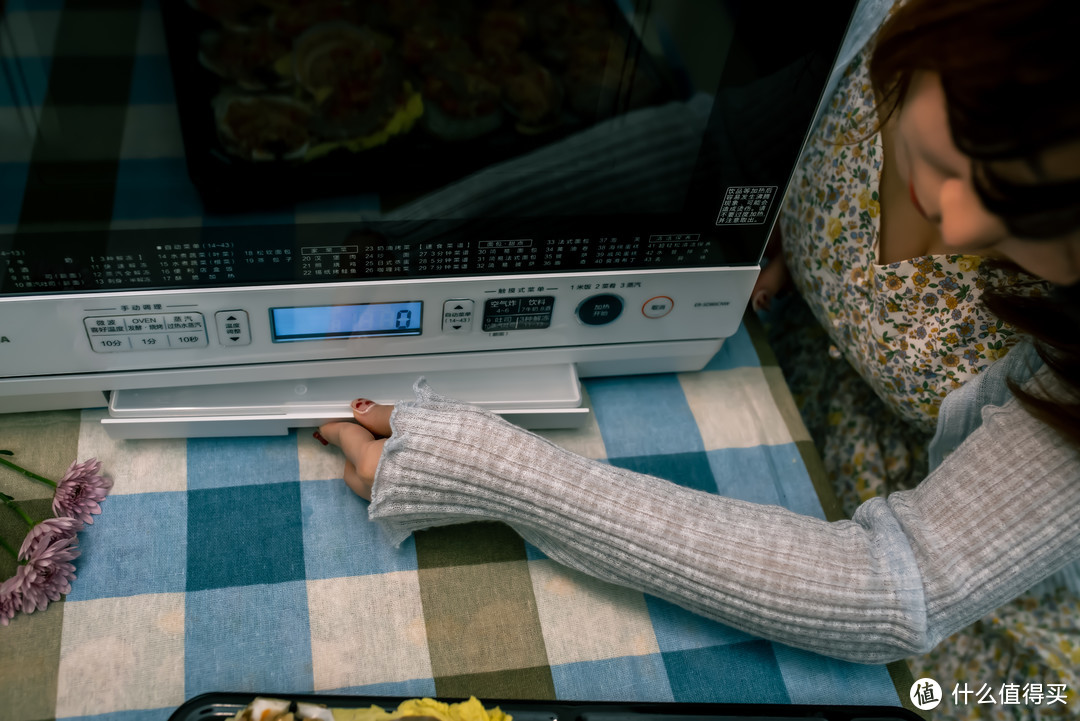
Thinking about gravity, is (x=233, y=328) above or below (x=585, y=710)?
above

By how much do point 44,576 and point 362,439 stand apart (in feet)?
0.72

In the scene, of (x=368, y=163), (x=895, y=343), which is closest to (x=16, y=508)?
(x=368, y=163)

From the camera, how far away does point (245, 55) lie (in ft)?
1.23

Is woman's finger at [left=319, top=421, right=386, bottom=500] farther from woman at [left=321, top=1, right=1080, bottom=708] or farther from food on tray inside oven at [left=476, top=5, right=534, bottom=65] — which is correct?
food on tray inside oven at [left=476, top=5, right=534, bottom=65]

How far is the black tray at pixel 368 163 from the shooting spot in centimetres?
40

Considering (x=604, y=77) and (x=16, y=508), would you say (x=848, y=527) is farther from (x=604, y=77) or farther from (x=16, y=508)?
(x=16, y=508)

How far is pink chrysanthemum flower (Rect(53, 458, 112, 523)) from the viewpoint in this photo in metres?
0.51

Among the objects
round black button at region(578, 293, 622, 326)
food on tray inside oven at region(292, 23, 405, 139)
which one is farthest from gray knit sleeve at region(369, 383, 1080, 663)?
food on tray inside oven at region(292, 23, 405, 139)

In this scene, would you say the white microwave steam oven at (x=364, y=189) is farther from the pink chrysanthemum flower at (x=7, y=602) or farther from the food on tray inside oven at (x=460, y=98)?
the pink chrysanthemum flower at (x=7, y=602)

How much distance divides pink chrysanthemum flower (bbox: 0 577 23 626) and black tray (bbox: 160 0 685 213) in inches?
11.1

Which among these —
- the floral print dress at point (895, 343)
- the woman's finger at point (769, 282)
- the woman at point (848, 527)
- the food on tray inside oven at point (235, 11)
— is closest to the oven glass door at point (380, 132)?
the food on tray inside oven at point (235, 11)

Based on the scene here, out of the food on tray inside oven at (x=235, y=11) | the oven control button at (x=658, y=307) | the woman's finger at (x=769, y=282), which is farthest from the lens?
the woman's finger at (x=769, y=282)

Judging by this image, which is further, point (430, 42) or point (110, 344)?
point (110, 344)

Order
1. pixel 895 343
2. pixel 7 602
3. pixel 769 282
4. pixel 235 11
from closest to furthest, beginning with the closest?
1. pixel 235 11
2. pixel 7 602
3. pixel 895 343
4. pixel 769 282
